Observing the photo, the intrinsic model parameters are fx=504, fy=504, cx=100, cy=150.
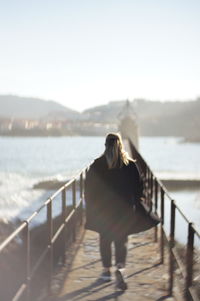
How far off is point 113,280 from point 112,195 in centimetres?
111

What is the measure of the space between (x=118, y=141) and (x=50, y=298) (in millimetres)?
1784

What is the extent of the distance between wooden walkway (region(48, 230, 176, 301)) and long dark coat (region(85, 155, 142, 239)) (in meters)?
0.62

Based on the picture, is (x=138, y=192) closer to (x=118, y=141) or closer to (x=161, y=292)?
(x=118, y=141)

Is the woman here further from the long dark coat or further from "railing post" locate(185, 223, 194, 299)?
"railing post" locate(185, 223, 194, 299)

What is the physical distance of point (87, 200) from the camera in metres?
5.35

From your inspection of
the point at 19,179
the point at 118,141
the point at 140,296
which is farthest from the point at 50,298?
the point at 19,179

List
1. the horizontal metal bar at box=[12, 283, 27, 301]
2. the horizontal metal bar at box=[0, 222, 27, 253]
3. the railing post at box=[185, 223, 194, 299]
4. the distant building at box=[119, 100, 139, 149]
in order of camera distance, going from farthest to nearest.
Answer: the distant building at box=[119, 100, 139, 149] → the railing post at box=[185, 223, 194, 299] → the horizontal metal bar at box=[12, 283, 27, 301] → the horizontal metal bar at box=[0, 222, 27, 253]

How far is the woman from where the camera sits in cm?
513

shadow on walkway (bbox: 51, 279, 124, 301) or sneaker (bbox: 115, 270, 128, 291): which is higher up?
sneaker (bbox: 115, 270, 128, 291)

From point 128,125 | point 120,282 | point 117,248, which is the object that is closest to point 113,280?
point 120,282

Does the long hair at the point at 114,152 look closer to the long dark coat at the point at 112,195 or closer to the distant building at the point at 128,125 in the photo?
the long dark coat at the point at 112,195

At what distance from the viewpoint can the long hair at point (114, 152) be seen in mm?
4895

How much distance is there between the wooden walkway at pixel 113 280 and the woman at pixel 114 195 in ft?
0.69

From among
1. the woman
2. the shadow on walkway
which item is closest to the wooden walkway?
the shadow on walkway
